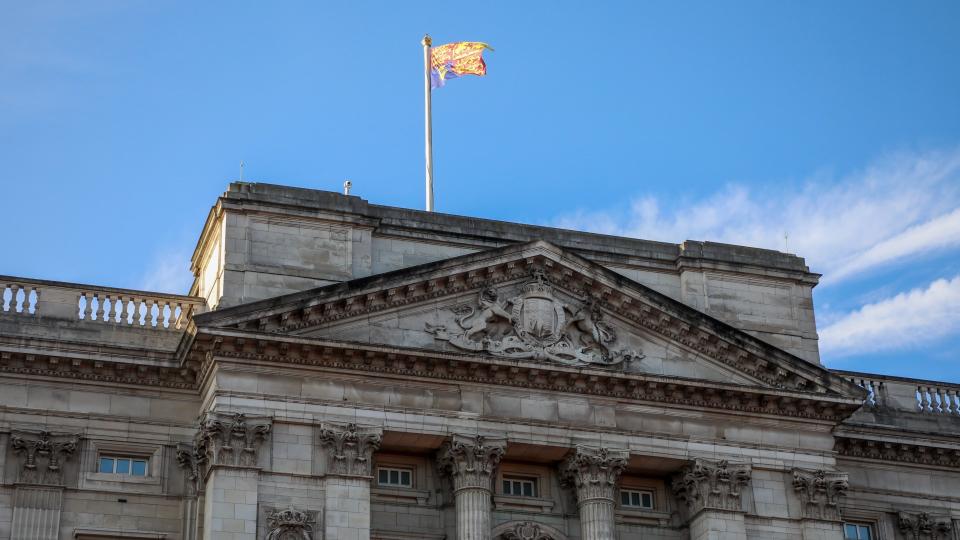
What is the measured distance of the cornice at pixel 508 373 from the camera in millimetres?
41812

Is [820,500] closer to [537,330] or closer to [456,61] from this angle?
[537,330]

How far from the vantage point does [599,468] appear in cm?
4366

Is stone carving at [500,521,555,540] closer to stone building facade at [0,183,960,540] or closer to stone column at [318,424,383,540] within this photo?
stone building facade at [0,183,960,540]

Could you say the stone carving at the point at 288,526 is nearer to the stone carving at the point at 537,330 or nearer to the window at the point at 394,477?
the window at the point at 394,477

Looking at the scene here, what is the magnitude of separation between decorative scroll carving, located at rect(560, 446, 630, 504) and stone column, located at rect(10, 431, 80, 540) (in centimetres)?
1218

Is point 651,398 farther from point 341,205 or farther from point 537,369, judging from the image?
point 341,205

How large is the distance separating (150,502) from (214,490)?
2.62m

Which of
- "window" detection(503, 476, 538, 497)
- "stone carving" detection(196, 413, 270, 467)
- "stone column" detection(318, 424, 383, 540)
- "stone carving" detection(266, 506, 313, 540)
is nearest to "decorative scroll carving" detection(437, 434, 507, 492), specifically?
"window" detection(503, 476, 538, 497)

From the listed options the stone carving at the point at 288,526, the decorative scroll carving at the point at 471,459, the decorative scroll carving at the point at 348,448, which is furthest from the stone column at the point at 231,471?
the decorative scroll carving at the point at 471,459

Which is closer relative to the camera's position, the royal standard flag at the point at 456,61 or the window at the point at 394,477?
the window at the point at 394,477

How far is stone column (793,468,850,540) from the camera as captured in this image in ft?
148

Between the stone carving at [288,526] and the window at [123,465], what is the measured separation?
3997 millimetres

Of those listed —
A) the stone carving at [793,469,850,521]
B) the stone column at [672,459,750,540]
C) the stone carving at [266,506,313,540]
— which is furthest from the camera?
the stone carving at [793,469,850,521]

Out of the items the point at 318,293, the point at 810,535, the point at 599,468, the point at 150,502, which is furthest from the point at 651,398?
the point at 150,502
